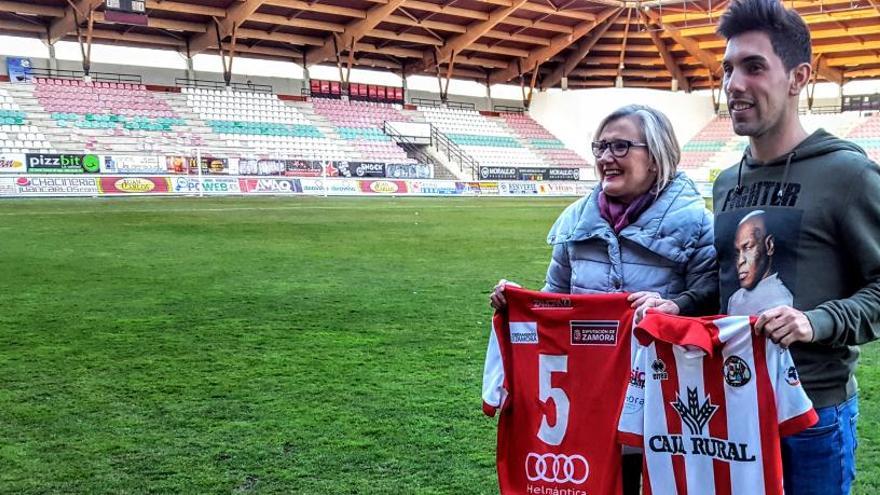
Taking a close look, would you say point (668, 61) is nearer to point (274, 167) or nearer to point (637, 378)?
point (274, 167)

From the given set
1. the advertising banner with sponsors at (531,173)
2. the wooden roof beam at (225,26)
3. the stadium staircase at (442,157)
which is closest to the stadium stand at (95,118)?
the wooden roof beam at (225,26)

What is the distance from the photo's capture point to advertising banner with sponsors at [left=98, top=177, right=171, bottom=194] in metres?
24.8

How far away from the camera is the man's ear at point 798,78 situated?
1714 mm

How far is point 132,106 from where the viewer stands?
32750mm

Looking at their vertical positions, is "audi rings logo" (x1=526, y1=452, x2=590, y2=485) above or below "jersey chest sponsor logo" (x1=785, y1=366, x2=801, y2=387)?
below

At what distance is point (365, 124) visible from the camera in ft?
132

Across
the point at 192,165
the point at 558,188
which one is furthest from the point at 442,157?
the point at 192,165

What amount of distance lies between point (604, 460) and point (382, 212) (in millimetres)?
17908

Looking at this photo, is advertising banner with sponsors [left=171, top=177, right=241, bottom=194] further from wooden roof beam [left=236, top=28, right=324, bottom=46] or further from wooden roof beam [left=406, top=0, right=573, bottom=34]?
wooden roof beam [left=406, top=0, right=573, bottom=34]

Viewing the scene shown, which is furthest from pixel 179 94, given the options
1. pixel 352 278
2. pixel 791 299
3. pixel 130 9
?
pixel 791 299

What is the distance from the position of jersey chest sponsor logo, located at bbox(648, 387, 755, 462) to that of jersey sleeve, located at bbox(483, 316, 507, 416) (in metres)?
0.59

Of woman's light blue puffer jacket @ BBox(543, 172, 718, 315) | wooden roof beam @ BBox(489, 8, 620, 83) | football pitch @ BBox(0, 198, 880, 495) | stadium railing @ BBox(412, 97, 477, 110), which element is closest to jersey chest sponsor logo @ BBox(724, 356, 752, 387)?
woman's light blue puffer jacket @ BBox(543, 172, 718, 315)

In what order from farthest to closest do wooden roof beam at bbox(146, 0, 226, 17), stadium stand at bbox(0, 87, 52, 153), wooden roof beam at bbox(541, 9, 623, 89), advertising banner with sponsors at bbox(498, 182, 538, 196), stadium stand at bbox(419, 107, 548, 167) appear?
stadium stand at bbox(419, 107, 548, 167) < wooden roof beam at bbox(541, 9, 623, 89) < advertising banner with sponsors at bbox(498, 182, 538, 196) < wooden roof beam at bbox(146, 0, 226, 17) < stadium stand at bbox(0, 87, 52, 153)

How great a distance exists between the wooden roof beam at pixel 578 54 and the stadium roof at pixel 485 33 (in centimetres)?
7
